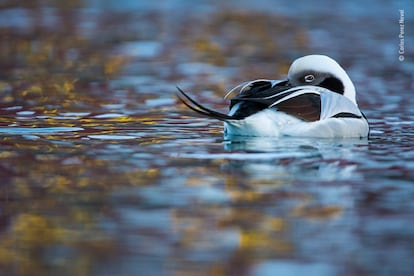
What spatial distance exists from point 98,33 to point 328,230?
11.5 m

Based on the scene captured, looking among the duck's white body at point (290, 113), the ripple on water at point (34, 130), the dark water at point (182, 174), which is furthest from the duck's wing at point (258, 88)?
the ripple on water at point (34, 130)

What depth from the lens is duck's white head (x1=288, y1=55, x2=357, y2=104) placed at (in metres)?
8.92

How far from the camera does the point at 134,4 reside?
2002 cm

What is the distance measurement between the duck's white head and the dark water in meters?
0.43

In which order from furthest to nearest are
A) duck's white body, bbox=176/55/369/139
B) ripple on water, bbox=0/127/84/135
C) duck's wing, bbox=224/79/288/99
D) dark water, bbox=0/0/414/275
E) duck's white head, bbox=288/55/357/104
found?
duck's white head, bbox=288/55/357/104, ripple on water, bbox=0/127/84/135, duck's wing, bbox=224/79/288/99, duck's white body, bbox=176/55/369/139, dark water, bbox=0/0/414/275

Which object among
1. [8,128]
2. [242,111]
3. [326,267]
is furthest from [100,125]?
[326,267]

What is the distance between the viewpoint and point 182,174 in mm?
6949

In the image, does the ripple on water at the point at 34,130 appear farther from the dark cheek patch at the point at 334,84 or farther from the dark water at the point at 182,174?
the dark cheek patch at the point at 334,84

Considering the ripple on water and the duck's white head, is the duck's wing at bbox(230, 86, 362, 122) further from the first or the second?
the ripple on water

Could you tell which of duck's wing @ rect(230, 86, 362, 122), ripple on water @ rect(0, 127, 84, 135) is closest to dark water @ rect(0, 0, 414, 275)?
ripple on water @ rect(0, 127, 84, 135)

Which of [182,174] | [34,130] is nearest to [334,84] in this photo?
[34,130]

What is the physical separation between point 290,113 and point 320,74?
895 millimetres

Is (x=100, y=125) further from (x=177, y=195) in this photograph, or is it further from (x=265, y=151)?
(x=177, y=195)

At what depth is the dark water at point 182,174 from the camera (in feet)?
16.6
